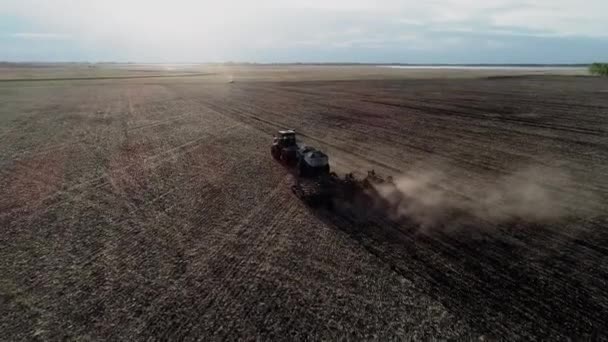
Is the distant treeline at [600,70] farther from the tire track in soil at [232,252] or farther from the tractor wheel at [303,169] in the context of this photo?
the tire track in soil at [232,252]

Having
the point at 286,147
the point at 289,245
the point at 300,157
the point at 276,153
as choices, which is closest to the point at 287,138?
the point at 286,147

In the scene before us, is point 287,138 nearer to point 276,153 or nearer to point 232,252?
point 276,153

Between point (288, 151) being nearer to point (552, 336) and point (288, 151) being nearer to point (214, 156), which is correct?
point (214, 156)

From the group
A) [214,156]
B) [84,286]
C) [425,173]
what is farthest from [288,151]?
[84,286]

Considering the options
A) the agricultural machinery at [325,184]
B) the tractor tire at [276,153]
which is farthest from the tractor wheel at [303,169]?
the tractor tire at [276,153]

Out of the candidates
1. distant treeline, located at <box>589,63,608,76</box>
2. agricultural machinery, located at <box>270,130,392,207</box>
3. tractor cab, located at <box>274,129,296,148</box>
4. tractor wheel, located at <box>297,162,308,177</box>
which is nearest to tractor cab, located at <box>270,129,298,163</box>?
tractor cab, located at <box>274,129,296,148</box>

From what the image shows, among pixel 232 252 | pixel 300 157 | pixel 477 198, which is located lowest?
pixel 232 252
